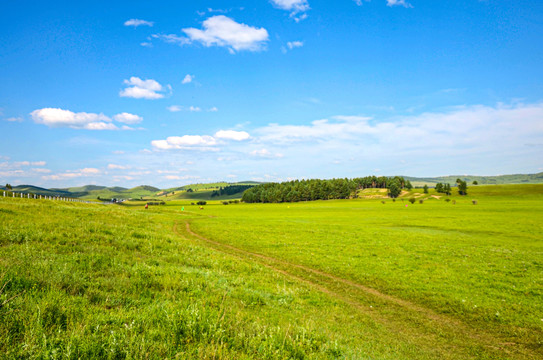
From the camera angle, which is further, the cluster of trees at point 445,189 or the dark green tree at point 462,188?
the cluster of trees at point 445,189

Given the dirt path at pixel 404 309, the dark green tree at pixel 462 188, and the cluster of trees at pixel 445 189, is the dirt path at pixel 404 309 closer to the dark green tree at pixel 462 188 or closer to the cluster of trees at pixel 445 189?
the dark green tree at pixel 462 188

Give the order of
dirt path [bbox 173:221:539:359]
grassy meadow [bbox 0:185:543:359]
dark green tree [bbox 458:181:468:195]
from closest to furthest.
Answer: grassy meadow [bbox 0:185:543:359], dirt path [bbox 173:221:539:359], dark green tree [bbox 458:181:468:195]

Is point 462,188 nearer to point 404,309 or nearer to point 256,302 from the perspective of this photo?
point 404,309

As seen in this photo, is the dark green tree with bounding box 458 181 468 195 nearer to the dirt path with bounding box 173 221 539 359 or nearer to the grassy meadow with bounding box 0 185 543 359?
the grassy meadow with bounding box 0 185 543 359

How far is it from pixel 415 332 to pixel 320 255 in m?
13.7

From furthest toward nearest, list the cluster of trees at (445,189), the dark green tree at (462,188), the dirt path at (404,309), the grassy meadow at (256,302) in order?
the cluster of trees at (445,189) → the dark green tree at (462,188) → the dirt path at (404,309) → the grassy meadow at (256,302)

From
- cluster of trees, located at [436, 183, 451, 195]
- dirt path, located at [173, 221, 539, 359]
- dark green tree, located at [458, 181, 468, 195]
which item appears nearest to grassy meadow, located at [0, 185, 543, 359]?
dirt path, located at [173, 221, 539, 359]

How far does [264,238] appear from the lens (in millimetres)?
34344

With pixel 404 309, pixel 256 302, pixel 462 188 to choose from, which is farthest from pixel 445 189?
pixel 256 302

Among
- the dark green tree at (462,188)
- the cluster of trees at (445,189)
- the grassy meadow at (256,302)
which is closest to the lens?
the grassy meadow at (256,302)

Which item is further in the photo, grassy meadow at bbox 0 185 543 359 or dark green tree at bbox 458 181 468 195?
dark green tree at bbox 458 181 468 195

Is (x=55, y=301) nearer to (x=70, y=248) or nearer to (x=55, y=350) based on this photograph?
(x=55, y=350)

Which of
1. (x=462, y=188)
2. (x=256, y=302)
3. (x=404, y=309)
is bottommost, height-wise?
(x=404, y=309)

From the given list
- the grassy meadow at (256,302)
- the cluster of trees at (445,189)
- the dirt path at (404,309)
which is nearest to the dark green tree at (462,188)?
the cluster of trees at (445,189)
